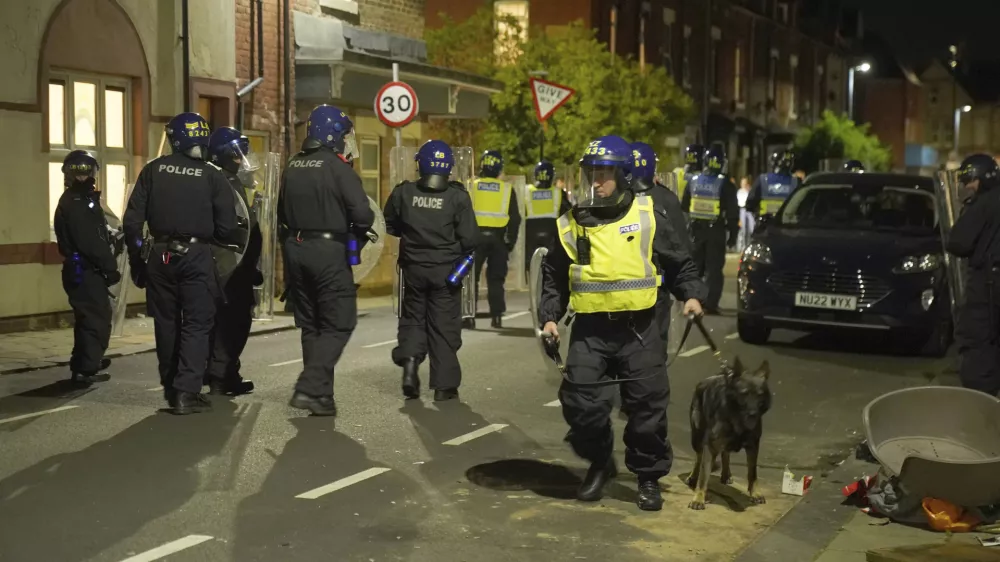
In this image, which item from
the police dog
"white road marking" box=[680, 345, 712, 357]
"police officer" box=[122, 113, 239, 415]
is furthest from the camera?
"white road marking" box=[680, 345, 712, 357]

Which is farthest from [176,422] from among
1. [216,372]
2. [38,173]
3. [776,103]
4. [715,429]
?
[776,103]

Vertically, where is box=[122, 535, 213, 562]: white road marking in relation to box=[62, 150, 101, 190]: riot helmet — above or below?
below

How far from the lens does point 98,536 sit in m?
6.27

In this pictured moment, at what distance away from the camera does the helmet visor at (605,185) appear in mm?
6797

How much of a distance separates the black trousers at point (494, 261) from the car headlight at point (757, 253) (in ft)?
8.63

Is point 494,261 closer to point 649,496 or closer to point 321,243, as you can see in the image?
point 321,243

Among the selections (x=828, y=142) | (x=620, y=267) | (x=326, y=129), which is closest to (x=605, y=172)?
(x=620, y=267)

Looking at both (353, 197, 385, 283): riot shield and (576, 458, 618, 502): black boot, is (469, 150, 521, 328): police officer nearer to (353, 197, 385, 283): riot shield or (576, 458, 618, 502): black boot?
(353, 197, 385, 283): riot shield

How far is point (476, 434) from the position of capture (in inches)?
353

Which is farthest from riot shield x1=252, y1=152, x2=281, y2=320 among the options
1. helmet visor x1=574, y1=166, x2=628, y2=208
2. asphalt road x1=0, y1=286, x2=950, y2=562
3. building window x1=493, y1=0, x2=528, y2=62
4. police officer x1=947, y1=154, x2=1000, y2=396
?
building window x1=493, y1=0, x2=528, y2=62

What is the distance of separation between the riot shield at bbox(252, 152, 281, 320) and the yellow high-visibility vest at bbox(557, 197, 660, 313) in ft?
28.0

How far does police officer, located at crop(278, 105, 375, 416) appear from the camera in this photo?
9.29 metres

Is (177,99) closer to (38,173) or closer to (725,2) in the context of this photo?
(38,173)

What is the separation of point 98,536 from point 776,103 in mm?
48620
